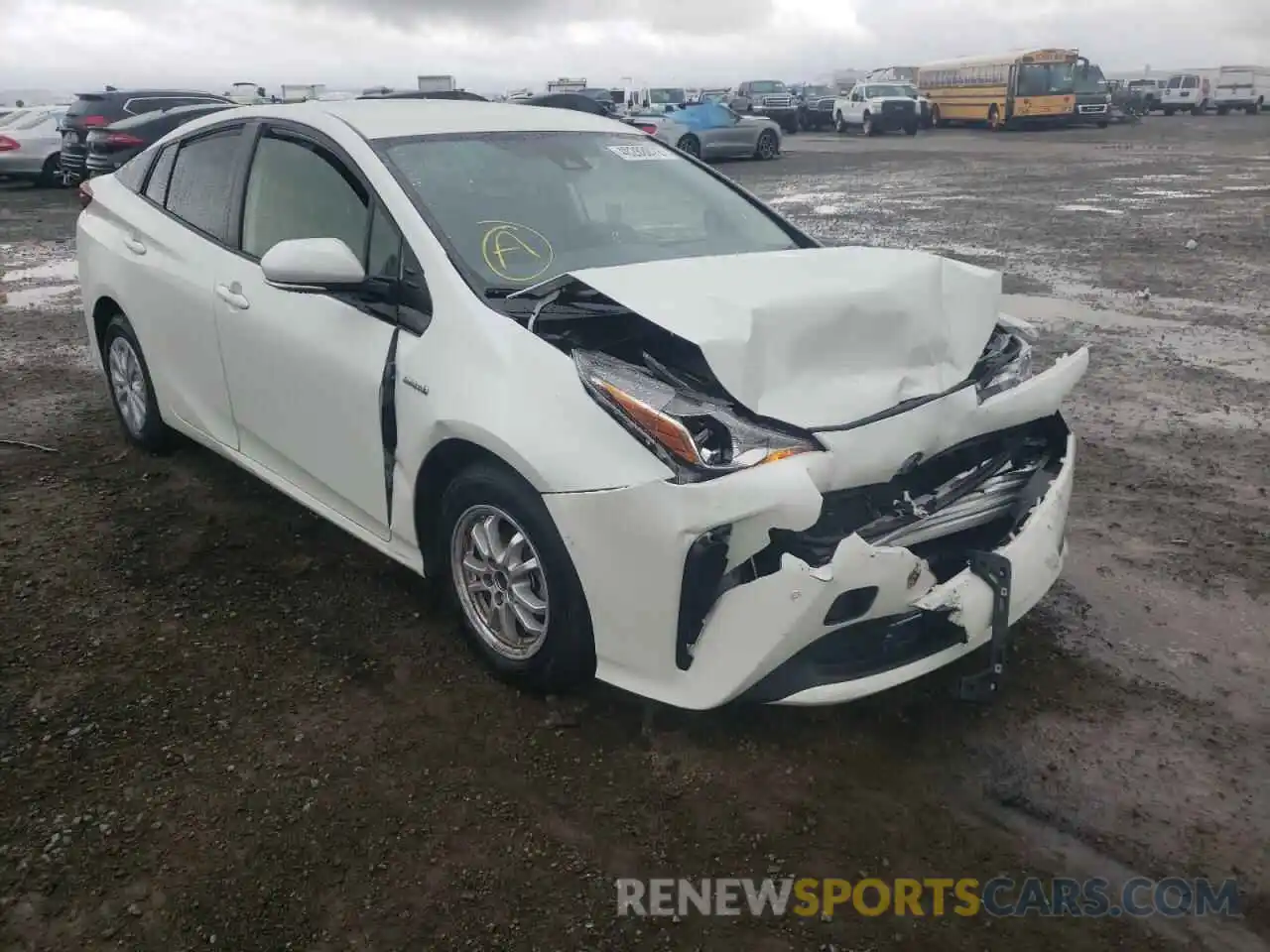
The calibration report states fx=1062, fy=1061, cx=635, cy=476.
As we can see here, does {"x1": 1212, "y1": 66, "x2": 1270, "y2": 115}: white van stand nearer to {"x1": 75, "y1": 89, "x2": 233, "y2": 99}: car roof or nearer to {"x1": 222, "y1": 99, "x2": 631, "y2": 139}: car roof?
{"x1": 75, "y1": 89, "x2": 233, "y2": 99}: car roof

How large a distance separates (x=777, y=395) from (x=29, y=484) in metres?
3.87

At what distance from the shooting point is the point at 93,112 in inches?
663

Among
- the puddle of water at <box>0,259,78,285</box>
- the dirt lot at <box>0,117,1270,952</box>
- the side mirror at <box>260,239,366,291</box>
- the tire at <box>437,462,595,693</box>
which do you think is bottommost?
the dirt lot at <box>0,117,1270,952</box>

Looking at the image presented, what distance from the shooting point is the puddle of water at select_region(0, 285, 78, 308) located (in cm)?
929

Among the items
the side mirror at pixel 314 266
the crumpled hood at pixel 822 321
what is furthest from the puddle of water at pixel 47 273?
the crumpled hood at pixel 822 321

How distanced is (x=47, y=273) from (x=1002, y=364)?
418 inches

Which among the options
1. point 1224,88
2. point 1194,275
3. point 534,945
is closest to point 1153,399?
point 1194,275

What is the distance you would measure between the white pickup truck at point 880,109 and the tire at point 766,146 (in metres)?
11.8

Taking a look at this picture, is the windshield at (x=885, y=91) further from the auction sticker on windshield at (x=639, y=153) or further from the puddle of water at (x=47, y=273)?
the auction sticker on windshield at (x=639, y=153)

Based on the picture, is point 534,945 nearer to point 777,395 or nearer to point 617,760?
point 617,760

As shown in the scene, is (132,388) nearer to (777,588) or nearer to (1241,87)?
(777,588)

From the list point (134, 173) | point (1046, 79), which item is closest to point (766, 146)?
point (1046, 79)

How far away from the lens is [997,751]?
294cm

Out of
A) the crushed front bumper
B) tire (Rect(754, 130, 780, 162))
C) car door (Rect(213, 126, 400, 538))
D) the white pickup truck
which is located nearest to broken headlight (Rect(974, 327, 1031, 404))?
the crushed front bumper
